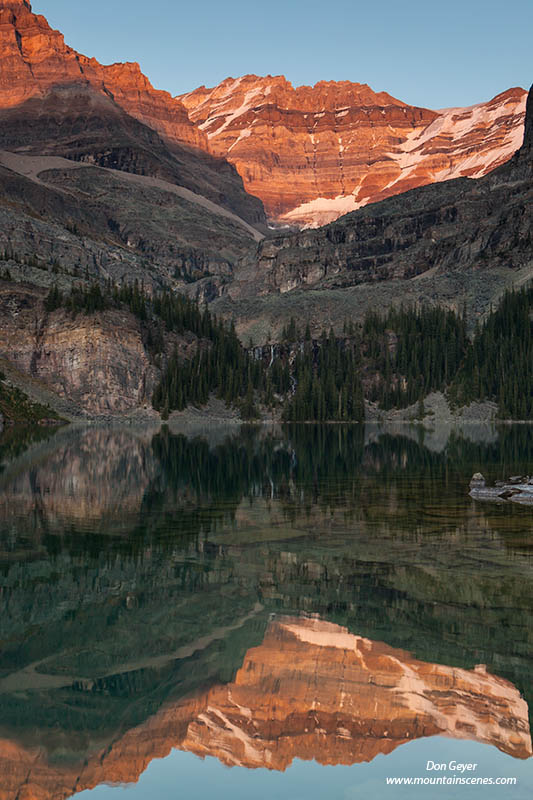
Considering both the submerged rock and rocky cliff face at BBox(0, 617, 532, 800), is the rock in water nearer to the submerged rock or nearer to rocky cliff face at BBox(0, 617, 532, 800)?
the submerged rock

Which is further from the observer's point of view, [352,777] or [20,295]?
[20,295]

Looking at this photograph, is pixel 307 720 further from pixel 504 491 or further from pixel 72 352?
pixel 72 352

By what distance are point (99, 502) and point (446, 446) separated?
164 feet

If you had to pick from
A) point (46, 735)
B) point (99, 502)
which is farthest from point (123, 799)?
point (99, 502)

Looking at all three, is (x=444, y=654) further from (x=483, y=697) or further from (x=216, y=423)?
(x=216, y=423)

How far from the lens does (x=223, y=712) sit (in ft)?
39.1

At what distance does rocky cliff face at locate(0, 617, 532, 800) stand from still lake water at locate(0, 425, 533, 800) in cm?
3

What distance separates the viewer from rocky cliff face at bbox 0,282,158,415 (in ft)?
490

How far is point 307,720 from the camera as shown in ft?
38.0

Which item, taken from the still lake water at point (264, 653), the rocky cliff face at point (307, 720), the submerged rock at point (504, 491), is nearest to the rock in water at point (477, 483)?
the submerged rock at point (504, 491)

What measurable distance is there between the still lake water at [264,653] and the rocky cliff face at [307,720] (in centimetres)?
3

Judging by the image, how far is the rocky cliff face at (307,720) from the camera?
10555 mm

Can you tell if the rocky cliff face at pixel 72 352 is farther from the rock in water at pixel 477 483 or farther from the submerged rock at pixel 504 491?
the submerged rock at pixel 504 491

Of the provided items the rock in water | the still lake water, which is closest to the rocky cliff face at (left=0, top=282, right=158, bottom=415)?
the rock in water
